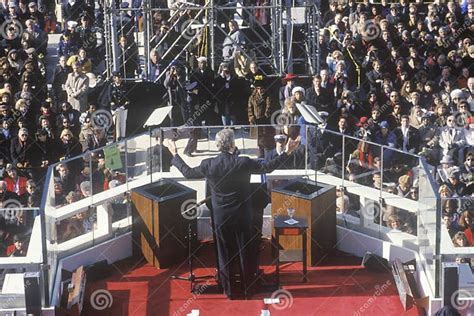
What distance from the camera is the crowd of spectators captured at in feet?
46.4

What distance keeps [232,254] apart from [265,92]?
596 centimetres

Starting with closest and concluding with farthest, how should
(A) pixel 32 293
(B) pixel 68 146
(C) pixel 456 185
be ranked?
(A) pixel 32 293, (C) pixel 456 185, (B) pixel 68 146

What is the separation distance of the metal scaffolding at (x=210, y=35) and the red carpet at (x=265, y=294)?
23.4 feet

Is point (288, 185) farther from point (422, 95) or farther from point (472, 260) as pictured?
point (422, 95)

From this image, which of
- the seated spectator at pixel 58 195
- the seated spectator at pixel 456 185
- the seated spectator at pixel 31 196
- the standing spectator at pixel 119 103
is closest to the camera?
the seated spectator at pixel 58 195

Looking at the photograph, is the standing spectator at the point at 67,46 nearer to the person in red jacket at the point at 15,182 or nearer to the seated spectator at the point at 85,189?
the person in red jacket at the point at 15,182

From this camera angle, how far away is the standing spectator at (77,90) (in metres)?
19.0

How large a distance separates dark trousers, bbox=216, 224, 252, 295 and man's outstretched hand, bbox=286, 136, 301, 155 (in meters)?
1.21

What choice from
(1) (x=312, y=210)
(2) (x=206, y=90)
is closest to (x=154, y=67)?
(2) (x=206, y=90)

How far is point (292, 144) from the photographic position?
1362 centimetres

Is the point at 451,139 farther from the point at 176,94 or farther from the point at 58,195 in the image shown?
the point at 58,195

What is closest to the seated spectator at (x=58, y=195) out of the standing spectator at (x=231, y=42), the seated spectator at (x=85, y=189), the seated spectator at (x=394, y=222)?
the seated spectator at (x=85, y=189)

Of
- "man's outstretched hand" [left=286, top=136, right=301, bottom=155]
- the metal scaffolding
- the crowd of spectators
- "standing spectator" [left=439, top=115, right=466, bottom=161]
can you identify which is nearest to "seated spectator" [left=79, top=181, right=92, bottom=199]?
the crowd of spectators

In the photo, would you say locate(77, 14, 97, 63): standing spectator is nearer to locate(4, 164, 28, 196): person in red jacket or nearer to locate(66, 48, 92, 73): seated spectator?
locate(66, 48, 92, 73): seated spectator
